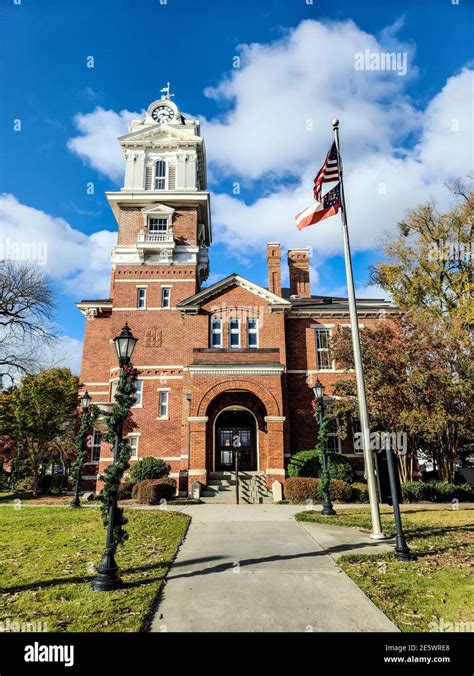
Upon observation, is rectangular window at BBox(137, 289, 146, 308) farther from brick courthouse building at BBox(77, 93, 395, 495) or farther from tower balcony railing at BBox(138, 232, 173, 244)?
tower balcony railing at BBox(138, 232, 173, 244)

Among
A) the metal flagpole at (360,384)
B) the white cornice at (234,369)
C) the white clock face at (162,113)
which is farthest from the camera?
the white clock face at (162,113)

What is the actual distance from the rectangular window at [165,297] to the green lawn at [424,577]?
19.1 m

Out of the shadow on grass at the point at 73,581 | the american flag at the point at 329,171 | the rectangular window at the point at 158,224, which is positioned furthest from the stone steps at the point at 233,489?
the rectangular window at the point at 158,224

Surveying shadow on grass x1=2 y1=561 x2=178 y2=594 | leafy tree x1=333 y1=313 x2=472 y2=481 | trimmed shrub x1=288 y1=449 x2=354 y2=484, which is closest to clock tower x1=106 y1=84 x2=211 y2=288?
trimmed shrub x1=288 y1=449 x2=354 y2=484

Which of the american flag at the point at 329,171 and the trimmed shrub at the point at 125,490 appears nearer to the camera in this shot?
A: the american flag at the point at 329,171

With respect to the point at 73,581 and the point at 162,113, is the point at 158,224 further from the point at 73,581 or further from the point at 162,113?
the point at 73,581

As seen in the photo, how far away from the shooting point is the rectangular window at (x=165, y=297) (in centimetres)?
2727

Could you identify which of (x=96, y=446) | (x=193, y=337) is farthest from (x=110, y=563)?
(x=96, y=446)

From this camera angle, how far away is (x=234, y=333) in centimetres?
2480

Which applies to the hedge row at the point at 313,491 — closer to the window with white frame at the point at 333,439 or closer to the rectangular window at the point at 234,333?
the window with white frame at the point at 333,439

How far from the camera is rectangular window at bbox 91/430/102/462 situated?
25.9 metres

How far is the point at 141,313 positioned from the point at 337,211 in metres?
17.1

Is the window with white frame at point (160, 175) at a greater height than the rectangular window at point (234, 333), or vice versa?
the window with white frame at point (160, 175)
